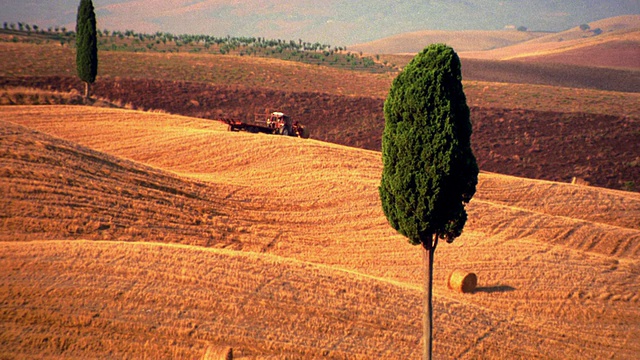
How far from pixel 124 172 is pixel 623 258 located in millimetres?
24274

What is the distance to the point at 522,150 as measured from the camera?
5681cm

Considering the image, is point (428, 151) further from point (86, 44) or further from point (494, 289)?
point (86, 44)

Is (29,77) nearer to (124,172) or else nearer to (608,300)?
(124,172)

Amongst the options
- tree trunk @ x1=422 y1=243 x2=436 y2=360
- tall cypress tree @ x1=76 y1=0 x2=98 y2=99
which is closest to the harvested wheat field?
tree trunk @ x1=422 y1=243 x2=436 y2=360

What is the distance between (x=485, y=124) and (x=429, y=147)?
50.4m

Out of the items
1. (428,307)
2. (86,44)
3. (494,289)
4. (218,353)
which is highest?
(86,44)

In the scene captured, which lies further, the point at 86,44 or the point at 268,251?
the point at 86,44

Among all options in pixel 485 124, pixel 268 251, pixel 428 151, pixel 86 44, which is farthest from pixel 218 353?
pixel 485 124

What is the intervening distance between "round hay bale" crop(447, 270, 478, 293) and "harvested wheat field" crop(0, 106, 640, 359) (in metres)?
0.32

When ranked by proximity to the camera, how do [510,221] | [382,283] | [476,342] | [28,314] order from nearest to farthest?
[28,314] → [476,342] → [382,283] → [510,221]

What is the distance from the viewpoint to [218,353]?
1582 centimetres

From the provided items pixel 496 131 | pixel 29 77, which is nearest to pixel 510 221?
pixel 496 131

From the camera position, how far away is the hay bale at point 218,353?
1569 cm

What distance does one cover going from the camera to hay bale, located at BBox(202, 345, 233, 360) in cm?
1569
